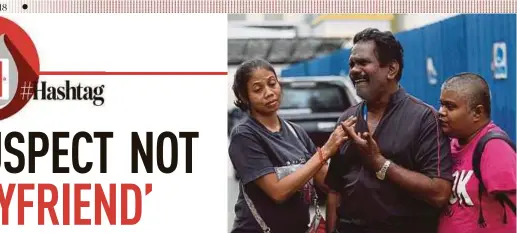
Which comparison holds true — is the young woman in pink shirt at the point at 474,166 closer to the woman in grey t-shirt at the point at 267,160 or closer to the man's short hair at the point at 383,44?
the man's short hair at the point at 383,44

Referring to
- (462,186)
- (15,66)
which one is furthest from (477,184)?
(15,66)

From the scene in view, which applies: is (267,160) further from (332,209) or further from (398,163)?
(398,163)

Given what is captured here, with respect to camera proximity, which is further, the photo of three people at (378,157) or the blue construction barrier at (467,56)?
the blue construction barrier at (467,56)

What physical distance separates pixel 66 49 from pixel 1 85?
228 mm

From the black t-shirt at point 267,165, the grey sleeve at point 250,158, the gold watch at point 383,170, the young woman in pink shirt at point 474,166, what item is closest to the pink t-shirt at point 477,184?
the young woman in pink shirt at point 474,166

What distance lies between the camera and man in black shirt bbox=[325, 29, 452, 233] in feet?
7.98

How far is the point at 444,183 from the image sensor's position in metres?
2.45

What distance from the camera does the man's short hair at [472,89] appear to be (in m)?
2.49

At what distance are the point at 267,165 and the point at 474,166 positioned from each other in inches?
22.3

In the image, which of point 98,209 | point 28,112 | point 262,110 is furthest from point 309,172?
point 28,112

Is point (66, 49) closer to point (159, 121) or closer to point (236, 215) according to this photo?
point (159, 121)

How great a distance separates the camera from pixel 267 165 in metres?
2.52

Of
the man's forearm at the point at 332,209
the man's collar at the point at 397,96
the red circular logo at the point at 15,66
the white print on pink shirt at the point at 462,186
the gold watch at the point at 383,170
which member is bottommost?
the man's forearm at the point at 332,209

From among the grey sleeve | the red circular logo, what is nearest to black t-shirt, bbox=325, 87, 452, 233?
the grey sleeve
